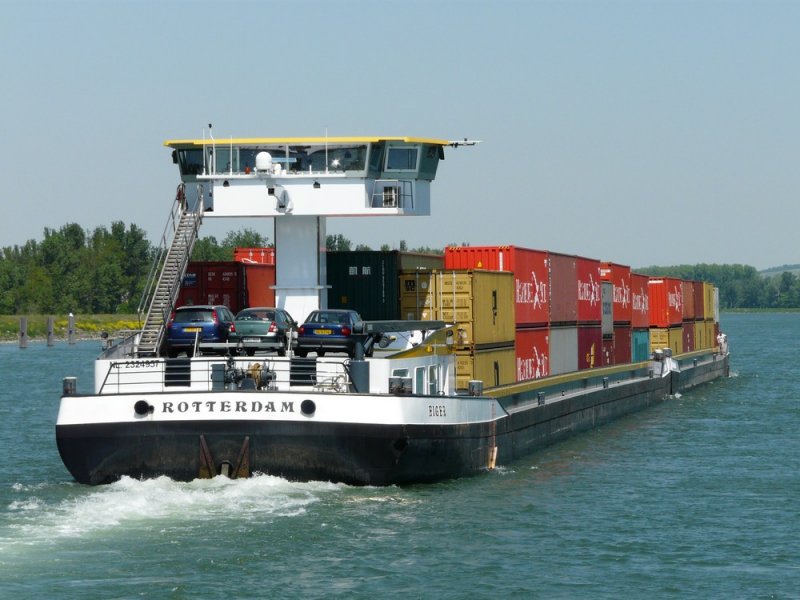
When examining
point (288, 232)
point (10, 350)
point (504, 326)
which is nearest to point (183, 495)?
point (288, 232)

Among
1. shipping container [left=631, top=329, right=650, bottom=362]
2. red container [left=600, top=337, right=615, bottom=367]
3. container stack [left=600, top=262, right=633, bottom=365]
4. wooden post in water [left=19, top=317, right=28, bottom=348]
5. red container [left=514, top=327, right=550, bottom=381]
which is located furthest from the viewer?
wooden post in water [left=19, top=317, right=28, bottom=348]

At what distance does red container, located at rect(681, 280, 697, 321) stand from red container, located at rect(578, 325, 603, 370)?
19789mm

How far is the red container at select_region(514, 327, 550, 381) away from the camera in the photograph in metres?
38.6

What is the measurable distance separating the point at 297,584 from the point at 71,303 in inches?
5603

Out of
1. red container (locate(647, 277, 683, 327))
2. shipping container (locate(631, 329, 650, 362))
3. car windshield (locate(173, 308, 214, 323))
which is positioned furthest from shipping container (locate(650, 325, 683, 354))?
car windshield (locate(173, 308, 214, 323))

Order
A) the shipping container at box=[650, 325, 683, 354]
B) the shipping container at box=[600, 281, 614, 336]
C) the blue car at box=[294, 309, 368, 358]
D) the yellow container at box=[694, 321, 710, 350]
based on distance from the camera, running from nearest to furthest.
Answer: the blue car at box=[294, 309, 368, 358] → the shipping container at box=[600, 281, 614, 336] → the shipping container at box=[650, 325, 683, 354] → the yellow container at box=[694, 321, 710, 350]

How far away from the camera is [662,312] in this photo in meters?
62.7

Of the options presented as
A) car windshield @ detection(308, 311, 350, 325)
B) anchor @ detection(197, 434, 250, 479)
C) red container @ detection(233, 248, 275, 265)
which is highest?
red container @ detection(233, 248, 275, 265)

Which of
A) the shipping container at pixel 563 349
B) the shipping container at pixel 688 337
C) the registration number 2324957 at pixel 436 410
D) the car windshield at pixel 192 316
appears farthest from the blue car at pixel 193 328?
the shipping container at pixel 688 337

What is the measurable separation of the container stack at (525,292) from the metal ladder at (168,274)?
817 cm

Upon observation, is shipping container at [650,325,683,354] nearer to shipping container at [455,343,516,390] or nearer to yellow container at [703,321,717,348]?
yellow container at [703,321,717,348]

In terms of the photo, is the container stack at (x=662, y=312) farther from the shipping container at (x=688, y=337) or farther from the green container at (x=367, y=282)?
the green container at (x=367, y=282)

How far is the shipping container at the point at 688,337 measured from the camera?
2692 inches

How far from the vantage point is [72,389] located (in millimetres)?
27750
